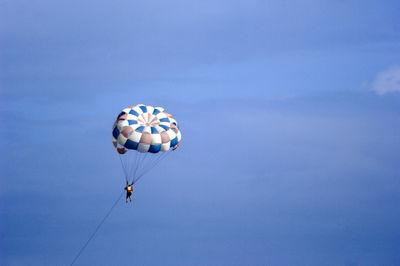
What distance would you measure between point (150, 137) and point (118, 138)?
335cm

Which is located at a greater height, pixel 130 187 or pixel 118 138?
pixel 118 138

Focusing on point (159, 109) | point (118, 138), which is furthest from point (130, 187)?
point (159, 109)

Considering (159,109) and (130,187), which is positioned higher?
(159,109)

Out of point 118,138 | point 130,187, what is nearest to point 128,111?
point 118,138

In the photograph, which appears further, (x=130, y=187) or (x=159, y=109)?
(x=159, y=109)

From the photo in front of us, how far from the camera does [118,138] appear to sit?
60.0 meters

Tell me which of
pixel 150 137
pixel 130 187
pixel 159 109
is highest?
pixel 159 109

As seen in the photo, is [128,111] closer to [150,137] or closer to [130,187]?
[150,137]

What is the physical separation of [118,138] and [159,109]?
231 inches

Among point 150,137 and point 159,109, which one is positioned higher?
point 159,109

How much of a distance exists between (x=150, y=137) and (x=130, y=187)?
17.6ft

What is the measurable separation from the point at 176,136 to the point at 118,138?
19.3 ft

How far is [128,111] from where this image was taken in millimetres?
61344

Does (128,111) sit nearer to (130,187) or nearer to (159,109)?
(159,109)
